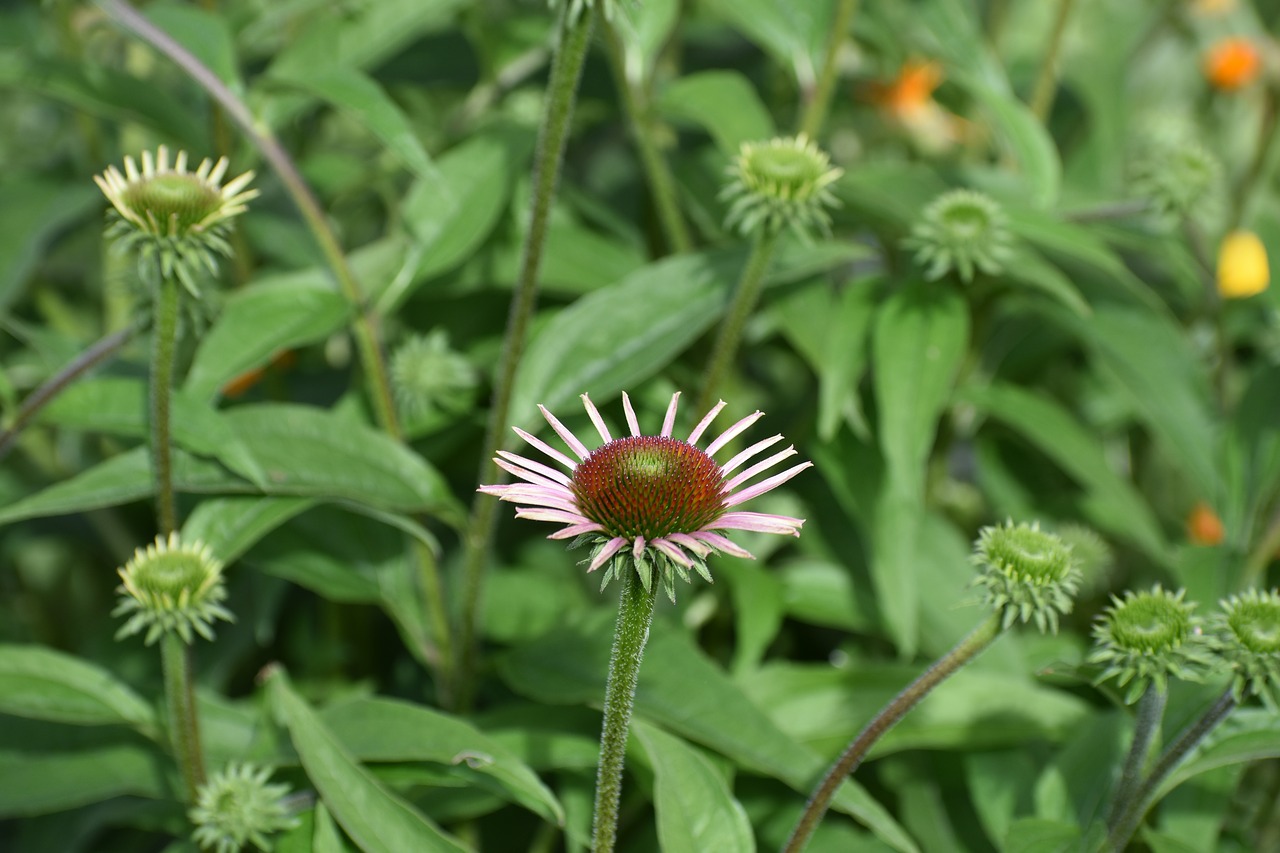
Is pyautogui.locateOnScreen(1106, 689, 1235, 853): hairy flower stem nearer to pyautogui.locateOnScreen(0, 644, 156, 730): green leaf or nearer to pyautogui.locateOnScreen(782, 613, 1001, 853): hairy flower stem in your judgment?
pyautogui.locateOnScreen(782, 613, 1001, 853): hairy flower stem

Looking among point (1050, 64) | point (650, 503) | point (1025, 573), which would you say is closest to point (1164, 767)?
point (1025, 573)

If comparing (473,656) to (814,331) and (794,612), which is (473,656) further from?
(814,331)

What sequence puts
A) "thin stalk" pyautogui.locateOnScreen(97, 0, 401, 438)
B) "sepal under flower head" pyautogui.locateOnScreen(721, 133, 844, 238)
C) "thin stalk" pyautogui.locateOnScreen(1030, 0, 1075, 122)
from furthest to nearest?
"thin stalk" pyautogui.locateOnScreen(1030, 0, 1075, 122) < "thin stalk" pyautogui.locateOnScreen(97, 0, 401, 438) < "sepal under flower head" pyautogui.locateOnScreen(721, 133, 844, 238)

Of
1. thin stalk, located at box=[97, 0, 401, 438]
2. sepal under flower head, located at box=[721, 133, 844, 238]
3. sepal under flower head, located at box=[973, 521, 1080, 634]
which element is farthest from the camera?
thin stalk, located at box=[97, 0, 401, 438]

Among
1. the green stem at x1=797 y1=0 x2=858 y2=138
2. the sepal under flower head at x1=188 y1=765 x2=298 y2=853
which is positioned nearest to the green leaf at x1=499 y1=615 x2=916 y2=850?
the sepal under flower head at x1=188 y1=765 x2=298 y2=853

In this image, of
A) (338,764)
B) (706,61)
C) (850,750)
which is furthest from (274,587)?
(706,61)

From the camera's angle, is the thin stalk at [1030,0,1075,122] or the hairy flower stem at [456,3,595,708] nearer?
the hairy flower stem at [456,3,595,708]
